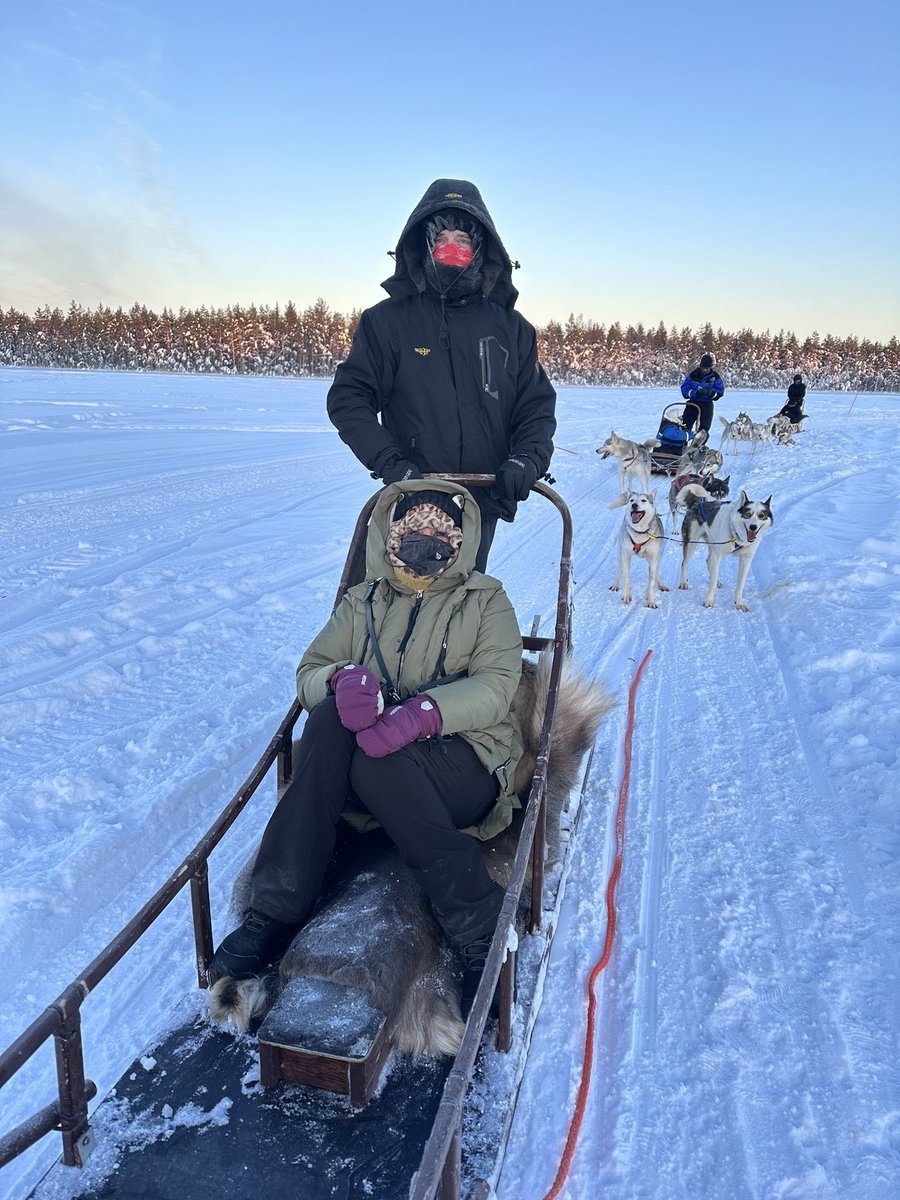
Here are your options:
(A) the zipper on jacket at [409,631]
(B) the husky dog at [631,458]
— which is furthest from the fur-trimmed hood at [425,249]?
(B) the husky dog at [631,458]

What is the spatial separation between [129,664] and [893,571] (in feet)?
19.6

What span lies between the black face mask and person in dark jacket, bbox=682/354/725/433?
10.8m

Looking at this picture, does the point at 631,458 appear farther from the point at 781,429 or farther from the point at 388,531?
the point at 388,531

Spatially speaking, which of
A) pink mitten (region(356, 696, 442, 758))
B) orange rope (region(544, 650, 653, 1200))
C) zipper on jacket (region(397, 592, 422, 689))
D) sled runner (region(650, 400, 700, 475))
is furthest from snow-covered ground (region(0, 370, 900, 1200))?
sled runner (region(650, 400, 700, 475))

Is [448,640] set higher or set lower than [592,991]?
higher

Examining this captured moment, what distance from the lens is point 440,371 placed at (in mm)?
3049

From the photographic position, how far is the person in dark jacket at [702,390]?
40.2ft

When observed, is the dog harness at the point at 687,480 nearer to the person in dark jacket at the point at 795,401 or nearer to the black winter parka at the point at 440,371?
the black winter parka at the point at 440,371

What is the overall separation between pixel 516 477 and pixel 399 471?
1.43 feet

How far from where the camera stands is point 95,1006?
8.13ft

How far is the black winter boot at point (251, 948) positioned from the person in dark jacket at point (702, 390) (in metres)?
11.6

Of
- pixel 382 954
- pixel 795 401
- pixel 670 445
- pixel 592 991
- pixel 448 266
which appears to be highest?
pixel 448 266

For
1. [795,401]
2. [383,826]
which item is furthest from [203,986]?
[795,401]

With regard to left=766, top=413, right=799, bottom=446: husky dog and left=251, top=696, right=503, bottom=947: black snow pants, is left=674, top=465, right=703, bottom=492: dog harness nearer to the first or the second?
left=251, top=696, right=503, bottom=947: black snow pants
